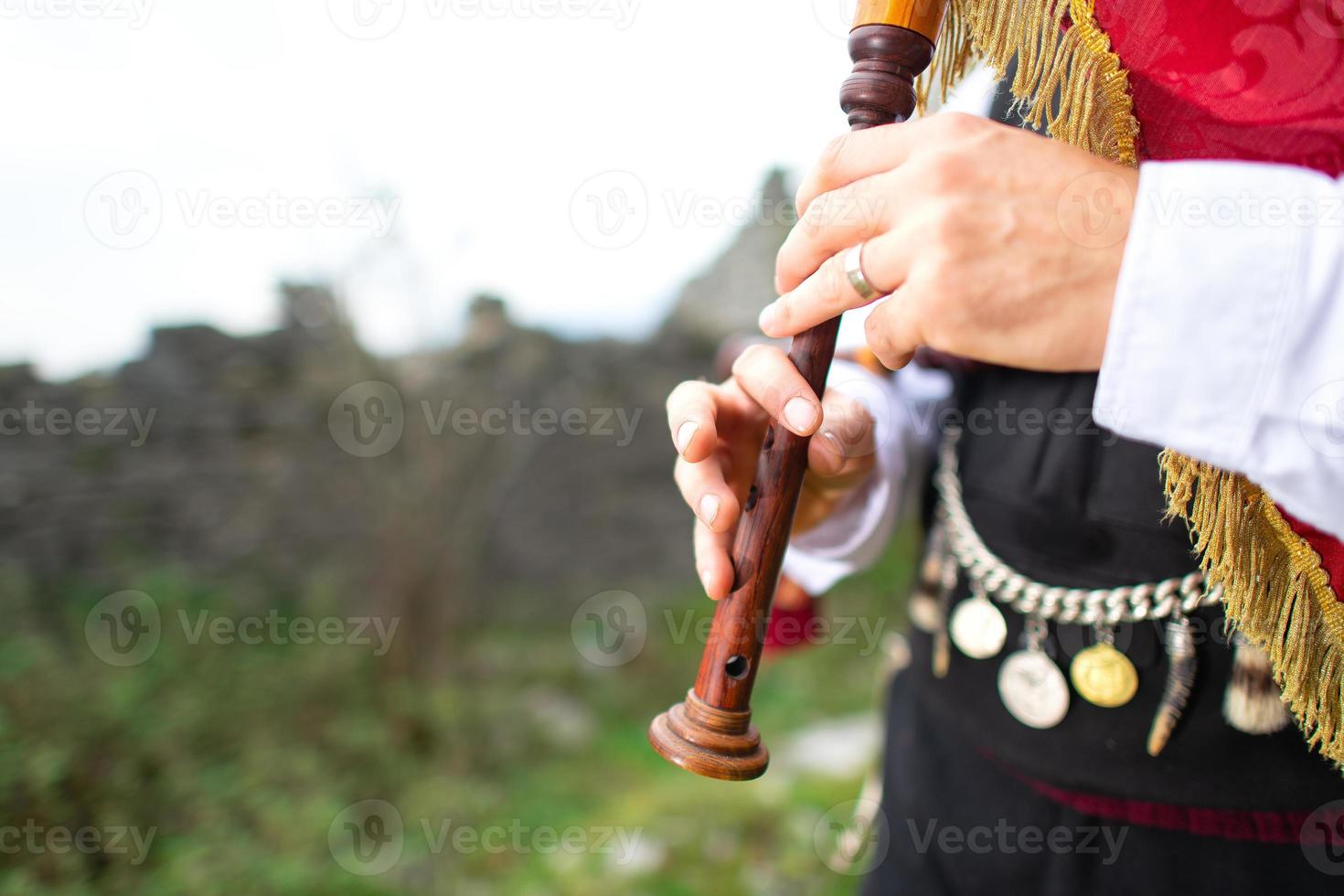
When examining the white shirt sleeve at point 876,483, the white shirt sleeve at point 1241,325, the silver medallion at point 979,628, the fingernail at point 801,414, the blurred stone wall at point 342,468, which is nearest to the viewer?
the white shirt sleeve at point 1241,325

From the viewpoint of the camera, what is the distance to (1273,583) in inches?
29.0

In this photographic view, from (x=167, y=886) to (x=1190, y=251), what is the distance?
297 cm

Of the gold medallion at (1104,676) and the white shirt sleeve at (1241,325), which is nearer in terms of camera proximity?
the white shirt sleeve at (1241,325)

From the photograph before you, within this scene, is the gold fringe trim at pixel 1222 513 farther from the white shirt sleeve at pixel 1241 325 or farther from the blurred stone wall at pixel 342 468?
the blurred stone wall at pixel 342 468

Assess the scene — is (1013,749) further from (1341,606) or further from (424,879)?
(424,879)

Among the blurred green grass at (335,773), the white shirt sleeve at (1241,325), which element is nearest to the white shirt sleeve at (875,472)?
the white shirt sleeve at (1241,325)

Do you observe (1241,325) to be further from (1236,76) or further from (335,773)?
(335,773)

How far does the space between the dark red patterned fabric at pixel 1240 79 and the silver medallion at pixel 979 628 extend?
15.1 inches

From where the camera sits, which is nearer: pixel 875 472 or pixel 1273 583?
pixel 1273 583

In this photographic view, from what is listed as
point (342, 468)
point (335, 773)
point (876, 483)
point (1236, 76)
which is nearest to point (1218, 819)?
point (876, 483)

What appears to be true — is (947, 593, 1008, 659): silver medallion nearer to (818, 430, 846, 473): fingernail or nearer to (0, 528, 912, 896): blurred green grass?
(818, 430, 846, 473): fingernail

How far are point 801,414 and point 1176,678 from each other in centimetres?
54

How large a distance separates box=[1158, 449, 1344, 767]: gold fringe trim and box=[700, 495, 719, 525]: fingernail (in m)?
0.43

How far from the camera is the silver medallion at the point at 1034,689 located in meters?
0.97
